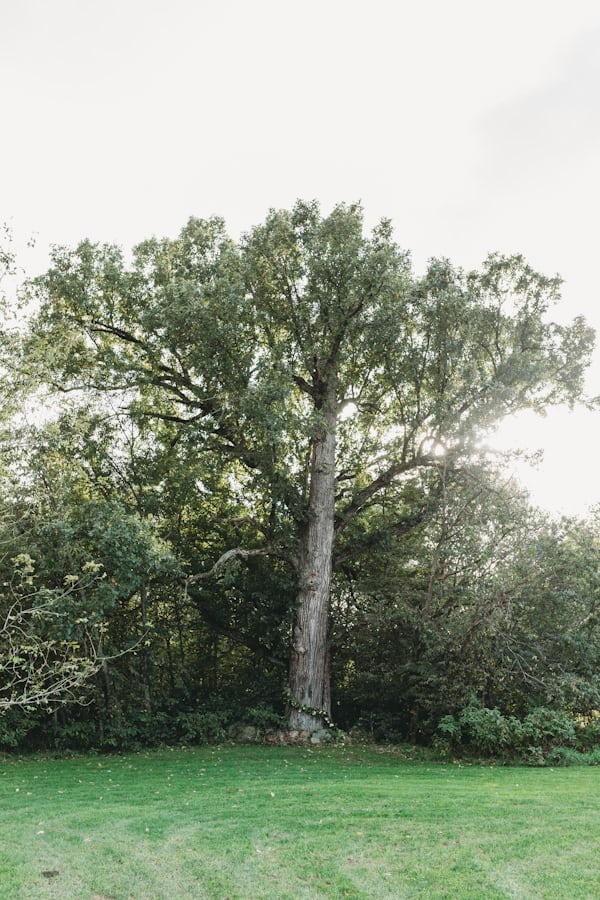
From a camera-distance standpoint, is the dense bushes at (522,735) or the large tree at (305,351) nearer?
the dense bushes at (522,735)

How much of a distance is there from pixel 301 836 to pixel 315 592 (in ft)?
27.9

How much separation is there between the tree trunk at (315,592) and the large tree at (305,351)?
36mm

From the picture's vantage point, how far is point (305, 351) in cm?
1402

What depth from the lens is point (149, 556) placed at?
37.9 ft

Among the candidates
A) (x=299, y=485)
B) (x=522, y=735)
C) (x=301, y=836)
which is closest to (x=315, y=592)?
(x=299, y=485)

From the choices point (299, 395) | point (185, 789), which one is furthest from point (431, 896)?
point (299, 395)

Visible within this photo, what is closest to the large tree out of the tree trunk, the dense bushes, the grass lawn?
the tree trunk

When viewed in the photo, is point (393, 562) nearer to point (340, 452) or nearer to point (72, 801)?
point (340, 452)

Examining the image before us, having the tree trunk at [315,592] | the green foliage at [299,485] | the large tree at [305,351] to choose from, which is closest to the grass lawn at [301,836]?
the green foliage at [299,485]

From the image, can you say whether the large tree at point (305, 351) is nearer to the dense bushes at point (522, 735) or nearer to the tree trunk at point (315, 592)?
the tree trunk at point (315, 592)

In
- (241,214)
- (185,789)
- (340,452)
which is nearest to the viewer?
(185,789)

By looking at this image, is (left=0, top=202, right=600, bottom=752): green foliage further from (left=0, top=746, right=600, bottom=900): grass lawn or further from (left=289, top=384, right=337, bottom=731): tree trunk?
(left=0, top=746, right=600, bottom=900): grass lawn

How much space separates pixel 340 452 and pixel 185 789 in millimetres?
9836

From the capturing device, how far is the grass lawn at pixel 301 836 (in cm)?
464
